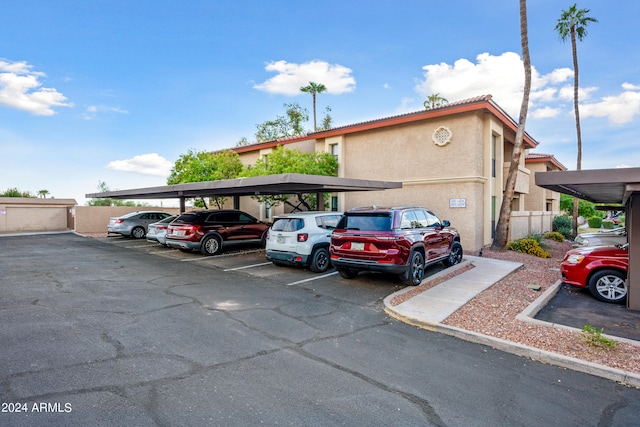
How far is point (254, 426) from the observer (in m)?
2.93

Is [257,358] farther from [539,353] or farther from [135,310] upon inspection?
[539,353]

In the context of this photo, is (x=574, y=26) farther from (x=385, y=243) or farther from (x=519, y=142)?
(x=385, y=243)

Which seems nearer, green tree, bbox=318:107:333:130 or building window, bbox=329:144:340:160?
building window, bbox=329:144:340:160

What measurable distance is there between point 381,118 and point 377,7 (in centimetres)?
447

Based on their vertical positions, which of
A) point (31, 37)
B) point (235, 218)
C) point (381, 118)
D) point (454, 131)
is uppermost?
point (31, 37)

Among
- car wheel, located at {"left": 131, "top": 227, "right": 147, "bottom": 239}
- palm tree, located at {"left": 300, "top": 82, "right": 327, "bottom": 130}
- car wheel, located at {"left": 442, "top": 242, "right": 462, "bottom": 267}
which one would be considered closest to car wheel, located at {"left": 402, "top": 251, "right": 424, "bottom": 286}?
car wheel, located at {"left": 442, "top": 242, "right": 462, "bottom": 267}

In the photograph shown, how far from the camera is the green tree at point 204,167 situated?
20141 millimetres

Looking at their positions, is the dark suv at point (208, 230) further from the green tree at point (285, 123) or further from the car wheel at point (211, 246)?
the green tree at point (285, 123)

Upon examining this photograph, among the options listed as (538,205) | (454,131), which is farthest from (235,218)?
(538,205)

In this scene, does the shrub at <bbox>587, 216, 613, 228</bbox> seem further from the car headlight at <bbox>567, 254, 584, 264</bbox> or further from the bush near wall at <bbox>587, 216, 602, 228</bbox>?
the car headlight at <bbox>567, 254, 584, 264</bbox>

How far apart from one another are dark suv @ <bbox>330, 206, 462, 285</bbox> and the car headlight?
9.91 ft

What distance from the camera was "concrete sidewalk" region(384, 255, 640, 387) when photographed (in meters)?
4.30

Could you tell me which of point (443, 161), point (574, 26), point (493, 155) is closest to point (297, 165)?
point (443, 161)


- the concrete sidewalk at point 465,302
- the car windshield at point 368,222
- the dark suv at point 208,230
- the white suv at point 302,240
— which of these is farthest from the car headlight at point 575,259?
the dark suv at point 208,230
